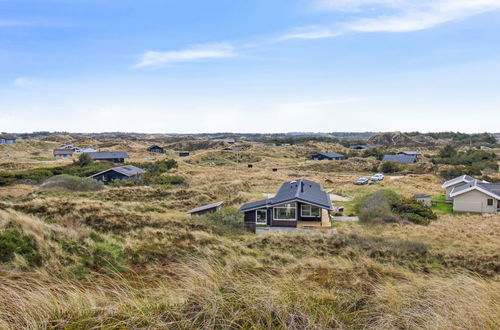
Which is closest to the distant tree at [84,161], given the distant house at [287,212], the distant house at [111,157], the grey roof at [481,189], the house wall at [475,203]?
the distant house at [111,157]

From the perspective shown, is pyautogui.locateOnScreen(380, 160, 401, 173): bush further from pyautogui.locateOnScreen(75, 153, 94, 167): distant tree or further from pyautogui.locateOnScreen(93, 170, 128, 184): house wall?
pyautogui.locateOnScreen(75, 153, 94, 167): distant tree

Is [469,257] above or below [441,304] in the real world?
below

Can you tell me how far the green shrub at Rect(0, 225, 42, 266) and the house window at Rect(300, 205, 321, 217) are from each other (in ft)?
52.0

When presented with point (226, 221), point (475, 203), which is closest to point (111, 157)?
point (226, 221)

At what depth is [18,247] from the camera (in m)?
10.5

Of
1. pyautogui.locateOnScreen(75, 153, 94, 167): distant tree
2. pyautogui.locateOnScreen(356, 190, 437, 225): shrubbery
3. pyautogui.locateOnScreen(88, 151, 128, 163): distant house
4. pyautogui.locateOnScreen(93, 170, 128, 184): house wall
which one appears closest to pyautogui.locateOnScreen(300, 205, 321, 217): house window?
pyautogui.locateOnScreen(356, 190, 437, 225): shrubbery

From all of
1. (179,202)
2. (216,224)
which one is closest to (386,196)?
(216,224)

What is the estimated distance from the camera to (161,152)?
3939 inches

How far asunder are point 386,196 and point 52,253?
2551cm

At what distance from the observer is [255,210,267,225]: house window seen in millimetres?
23177

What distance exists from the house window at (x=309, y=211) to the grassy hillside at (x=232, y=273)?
6.72ft

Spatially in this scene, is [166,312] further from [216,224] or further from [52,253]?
[216,224]

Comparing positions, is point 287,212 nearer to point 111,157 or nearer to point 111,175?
point 111,175

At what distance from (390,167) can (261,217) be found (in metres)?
44.4
